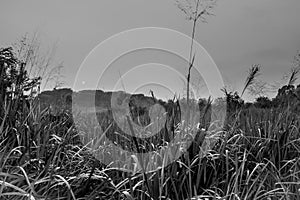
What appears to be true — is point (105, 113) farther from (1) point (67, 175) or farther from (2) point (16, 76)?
(1) point (67, 175)

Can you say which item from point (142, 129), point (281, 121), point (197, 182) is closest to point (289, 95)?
point (281, 121)

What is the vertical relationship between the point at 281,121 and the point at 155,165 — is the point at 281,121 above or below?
above

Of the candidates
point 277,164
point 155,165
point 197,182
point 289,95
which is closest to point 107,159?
point 155,165

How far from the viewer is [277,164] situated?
128 inches

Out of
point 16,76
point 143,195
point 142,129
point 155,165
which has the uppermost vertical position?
point 16,76

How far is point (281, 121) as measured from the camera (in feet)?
12.6

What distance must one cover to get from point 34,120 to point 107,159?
807 mm

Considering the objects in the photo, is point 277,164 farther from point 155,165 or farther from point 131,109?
point 131,109

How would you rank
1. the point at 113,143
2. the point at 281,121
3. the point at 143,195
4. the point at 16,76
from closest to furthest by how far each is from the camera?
the point at 143,195 < the point at 16,76 < the point at 113,143 < the point at 281,121

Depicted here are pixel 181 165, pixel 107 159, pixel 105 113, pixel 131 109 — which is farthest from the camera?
pixel 105 113

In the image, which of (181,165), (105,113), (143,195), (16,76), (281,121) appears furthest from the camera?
(105,113)

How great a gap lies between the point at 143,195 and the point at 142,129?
4.15 ft

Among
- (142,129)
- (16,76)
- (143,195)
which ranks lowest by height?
(143,195)

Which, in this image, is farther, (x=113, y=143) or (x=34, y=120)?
(x=113, y=143)
